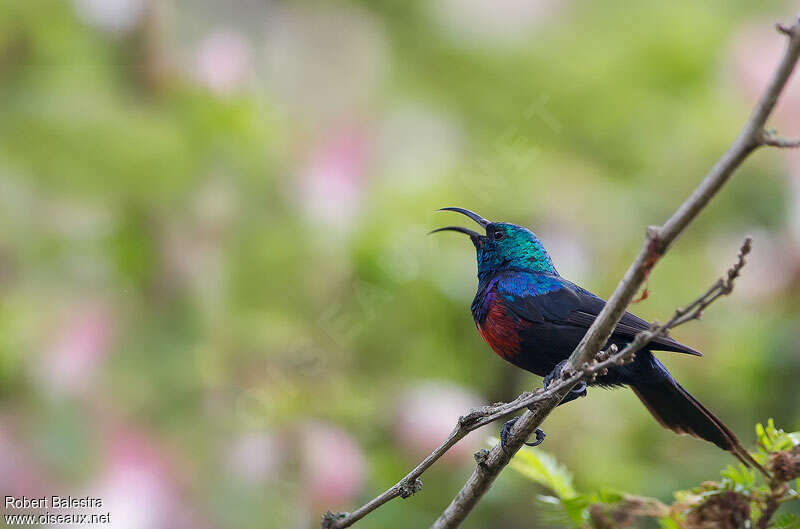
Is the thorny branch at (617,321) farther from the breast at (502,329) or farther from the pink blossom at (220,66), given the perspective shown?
the pink blossom at (220,66)

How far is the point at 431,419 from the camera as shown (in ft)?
7.91

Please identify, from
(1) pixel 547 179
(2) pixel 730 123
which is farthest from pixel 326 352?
(2) pixel 730 123

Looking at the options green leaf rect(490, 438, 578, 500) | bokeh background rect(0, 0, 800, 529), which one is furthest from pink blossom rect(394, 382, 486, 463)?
green leaf rect(490, 438, 578, 500)

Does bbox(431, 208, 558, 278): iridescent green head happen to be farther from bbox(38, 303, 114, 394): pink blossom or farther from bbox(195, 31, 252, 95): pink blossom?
bbox(195, 31, 252, 95): pink blossom

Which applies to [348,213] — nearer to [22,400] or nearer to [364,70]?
[364,70]

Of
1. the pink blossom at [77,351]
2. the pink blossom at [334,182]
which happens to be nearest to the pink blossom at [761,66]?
the pink blossom at [334,182]

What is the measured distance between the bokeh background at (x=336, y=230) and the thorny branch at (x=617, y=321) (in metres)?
1.42

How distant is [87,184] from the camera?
8.28ft

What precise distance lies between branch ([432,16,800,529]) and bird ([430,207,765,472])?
0.22 meters

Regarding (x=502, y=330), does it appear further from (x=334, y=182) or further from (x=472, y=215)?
(x=334, y=182)

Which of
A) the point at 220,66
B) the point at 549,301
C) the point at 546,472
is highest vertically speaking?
the point at 220,66

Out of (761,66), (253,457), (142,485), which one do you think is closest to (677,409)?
(253,457)

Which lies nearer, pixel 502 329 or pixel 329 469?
pixel 502 329

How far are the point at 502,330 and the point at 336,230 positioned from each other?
1.41 meters
